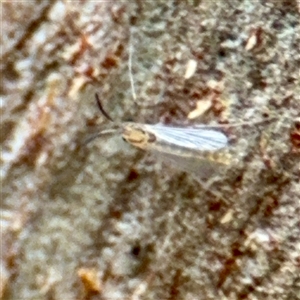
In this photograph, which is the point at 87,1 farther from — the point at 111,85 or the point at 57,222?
the point at 57,222

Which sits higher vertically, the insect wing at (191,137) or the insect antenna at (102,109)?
the insect antenna at (102,109)

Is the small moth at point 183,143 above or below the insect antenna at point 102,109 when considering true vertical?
below

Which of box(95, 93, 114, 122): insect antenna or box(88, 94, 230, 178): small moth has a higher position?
box(95, 93, 114, 122): insect antenna

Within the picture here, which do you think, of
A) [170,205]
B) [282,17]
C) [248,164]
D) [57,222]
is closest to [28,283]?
[57,222]

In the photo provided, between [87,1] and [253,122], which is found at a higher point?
[87,1]
